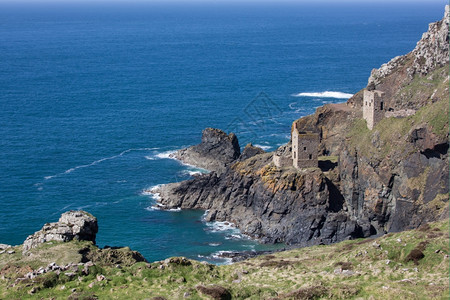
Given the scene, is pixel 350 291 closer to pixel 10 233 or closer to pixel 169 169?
pixel 10 233

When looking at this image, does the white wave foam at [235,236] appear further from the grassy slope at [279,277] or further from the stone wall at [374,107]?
the grassy slope at [279,277]

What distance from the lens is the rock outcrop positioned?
187 feet

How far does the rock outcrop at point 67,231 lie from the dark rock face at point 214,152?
2512 inches

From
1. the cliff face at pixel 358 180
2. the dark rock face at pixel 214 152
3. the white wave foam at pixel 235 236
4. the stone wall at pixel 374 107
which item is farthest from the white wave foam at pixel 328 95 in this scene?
the white wave foam at pixel 235 236

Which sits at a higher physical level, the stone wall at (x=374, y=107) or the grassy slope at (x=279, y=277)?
the stone wall at (x=374, y=107)

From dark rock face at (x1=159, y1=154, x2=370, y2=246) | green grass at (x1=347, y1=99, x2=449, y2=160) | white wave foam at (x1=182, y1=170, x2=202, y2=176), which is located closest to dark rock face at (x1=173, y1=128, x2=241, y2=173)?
white wave foam at (x1=182, y1=170, x2=202, y2=176)

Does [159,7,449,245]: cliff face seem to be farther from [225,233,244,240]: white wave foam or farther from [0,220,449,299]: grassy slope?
[0,220,449,299]: grassy slope

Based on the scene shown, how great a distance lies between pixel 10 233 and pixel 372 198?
53.2 m

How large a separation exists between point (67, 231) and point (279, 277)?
1895 cm

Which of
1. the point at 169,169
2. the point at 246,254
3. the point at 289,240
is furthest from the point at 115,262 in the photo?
the point at 169,169

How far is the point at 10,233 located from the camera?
3794 inches

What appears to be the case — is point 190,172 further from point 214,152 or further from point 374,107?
point 374,107

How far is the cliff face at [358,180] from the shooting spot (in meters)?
89.4

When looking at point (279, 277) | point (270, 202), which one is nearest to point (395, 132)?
point (270, 202)
